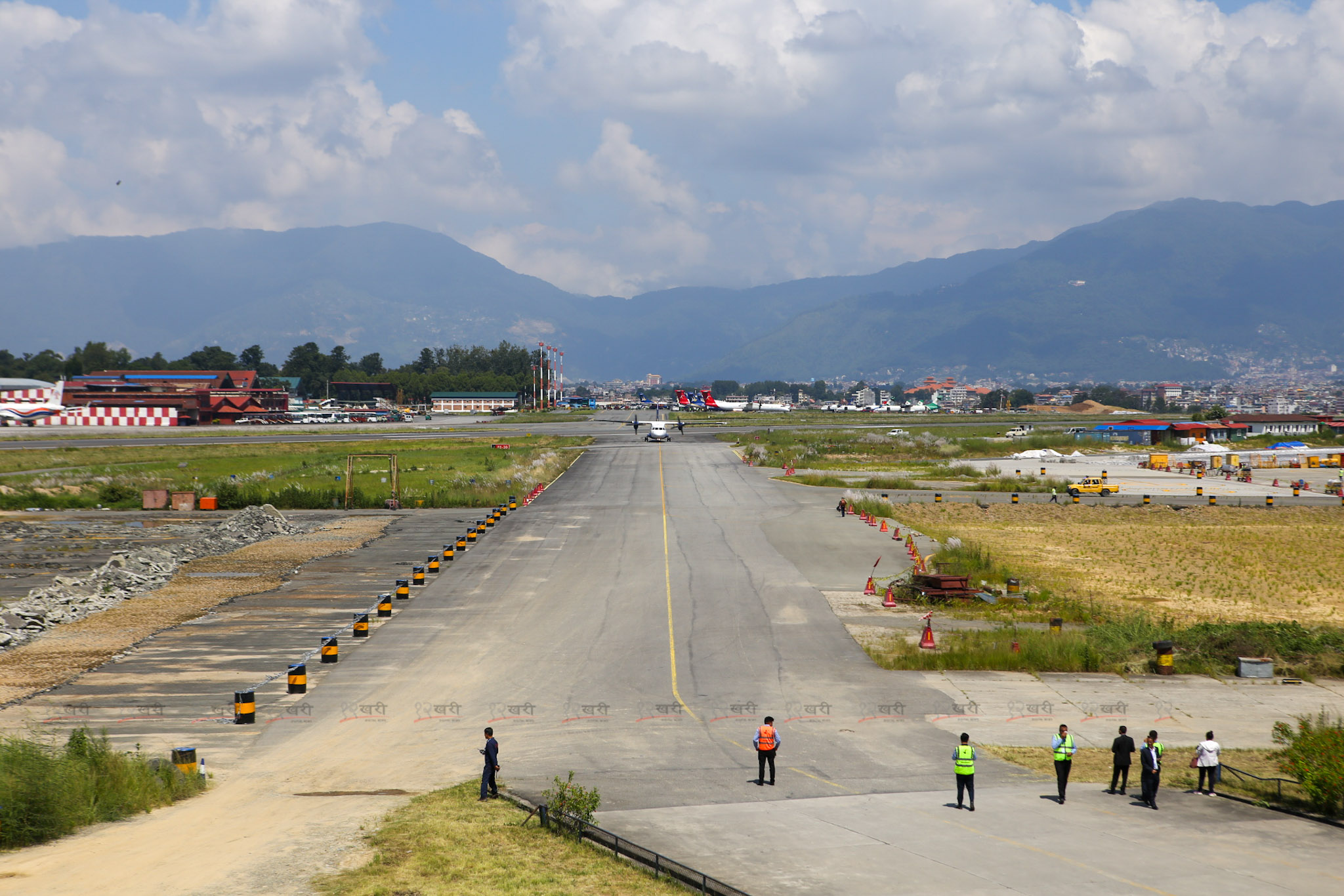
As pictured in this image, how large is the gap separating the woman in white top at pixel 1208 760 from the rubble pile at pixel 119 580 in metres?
31.1

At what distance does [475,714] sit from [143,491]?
49246mm

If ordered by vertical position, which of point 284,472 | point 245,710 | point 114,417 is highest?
point 114,417

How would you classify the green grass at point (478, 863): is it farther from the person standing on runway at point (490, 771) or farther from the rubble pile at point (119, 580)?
the rubble pile at point (119, 580)

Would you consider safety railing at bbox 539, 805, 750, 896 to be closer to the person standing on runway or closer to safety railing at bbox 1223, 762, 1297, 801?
the person standing on runway

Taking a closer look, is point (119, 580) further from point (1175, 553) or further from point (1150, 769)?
point (1175, 553)

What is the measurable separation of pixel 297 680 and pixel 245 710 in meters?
2.21

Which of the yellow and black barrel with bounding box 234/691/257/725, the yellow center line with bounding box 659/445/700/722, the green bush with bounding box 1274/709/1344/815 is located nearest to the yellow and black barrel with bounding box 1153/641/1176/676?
the green bush with bounding box 1274/709/1344/815

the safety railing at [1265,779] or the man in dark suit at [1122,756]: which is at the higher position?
the man in dark suit at [1122,756]

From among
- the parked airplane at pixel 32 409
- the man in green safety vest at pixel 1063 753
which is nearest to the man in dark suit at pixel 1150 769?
the man in green safety vest at pixel 1063 753

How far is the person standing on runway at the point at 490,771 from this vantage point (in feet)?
54.5

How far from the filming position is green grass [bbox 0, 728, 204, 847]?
14.5m

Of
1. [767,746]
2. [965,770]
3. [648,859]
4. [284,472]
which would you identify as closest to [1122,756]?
[965,770]

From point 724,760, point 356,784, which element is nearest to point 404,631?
point 356,784

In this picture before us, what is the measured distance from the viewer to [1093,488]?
228 ft
